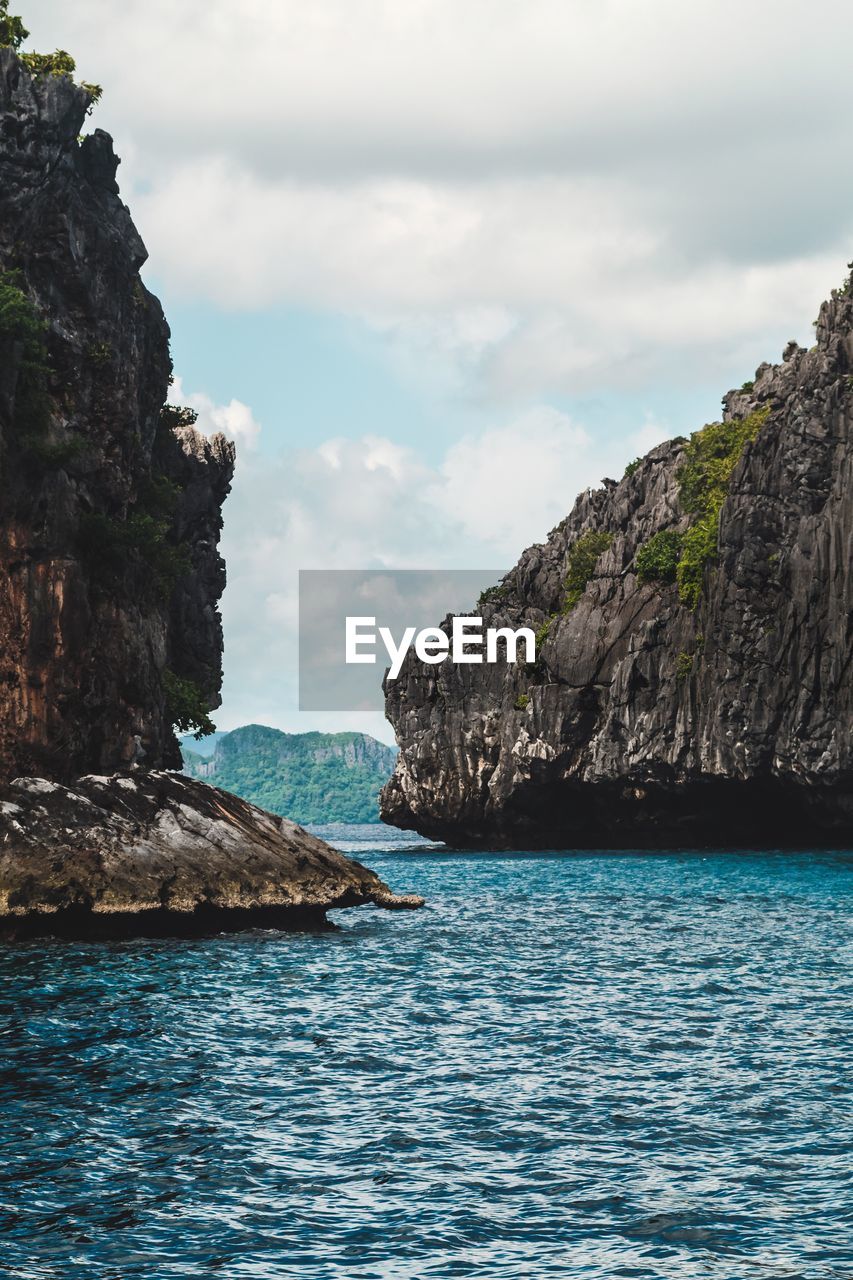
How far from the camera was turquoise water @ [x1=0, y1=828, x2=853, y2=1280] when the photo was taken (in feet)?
48.0

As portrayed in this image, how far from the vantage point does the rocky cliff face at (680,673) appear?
77.8m

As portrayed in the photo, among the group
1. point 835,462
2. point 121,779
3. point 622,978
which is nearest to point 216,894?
point 121,779

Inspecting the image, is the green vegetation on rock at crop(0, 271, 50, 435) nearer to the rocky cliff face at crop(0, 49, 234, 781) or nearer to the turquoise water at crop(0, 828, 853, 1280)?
the rocky cliff face at crop(0, 49, 234, 781)

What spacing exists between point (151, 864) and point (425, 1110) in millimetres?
19419

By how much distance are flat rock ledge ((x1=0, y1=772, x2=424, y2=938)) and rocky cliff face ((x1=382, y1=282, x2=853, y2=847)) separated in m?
42.3

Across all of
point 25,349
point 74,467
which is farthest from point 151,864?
point 25,349

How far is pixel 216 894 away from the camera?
38750mm

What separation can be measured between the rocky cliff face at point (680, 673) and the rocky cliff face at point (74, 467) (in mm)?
29961

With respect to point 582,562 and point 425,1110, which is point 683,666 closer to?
point 582,562

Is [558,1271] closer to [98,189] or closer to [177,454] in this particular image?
[98,189]

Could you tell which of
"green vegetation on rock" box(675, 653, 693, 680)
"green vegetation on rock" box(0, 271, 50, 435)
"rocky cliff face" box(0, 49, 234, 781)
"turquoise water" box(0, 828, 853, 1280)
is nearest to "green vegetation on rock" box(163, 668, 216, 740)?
"rocky cliff face" box(0, 49, 234, 781)

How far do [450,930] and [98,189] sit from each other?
49484 mm

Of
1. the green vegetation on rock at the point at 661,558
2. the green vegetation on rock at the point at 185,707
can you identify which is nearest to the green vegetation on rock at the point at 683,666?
the green vegetation on rock at the point at 661,558

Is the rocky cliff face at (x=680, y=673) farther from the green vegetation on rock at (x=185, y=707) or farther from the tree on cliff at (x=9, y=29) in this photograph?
the tree on cliff at (x=9, y=29)
